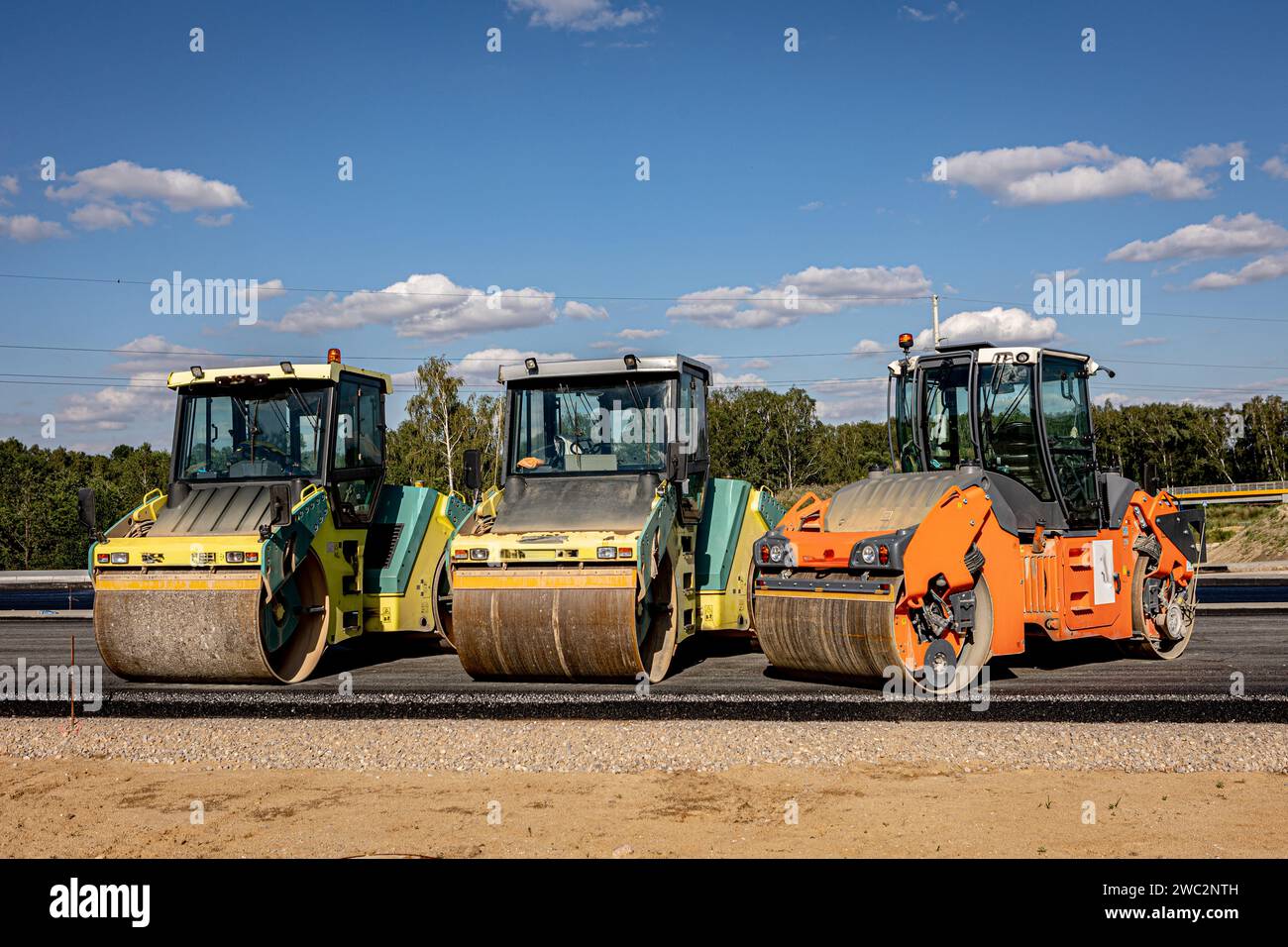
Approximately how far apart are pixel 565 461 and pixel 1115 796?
20.9 feet

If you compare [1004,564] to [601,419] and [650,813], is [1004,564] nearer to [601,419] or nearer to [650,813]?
[601,419]

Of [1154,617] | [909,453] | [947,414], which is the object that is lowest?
[1154,617]

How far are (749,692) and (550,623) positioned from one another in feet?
6.10

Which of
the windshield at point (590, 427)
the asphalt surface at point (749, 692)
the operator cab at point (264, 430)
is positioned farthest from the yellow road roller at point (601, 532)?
the operator cab at point (264, 430)

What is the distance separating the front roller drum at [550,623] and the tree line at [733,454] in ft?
72.7

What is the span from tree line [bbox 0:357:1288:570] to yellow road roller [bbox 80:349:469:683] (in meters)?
19.8

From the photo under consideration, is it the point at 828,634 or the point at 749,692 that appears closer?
the point at 828,634

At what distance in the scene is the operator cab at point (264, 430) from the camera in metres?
12.3

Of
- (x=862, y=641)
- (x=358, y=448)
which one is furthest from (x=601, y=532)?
(x=358, y=448)

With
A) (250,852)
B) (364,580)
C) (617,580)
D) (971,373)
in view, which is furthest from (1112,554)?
(250,852)

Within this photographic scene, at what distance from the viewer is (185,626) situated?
439 inches

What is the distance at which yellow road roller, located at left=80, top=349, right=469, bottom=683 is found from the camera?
440 inches

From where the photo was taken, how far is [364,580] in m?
13.2
